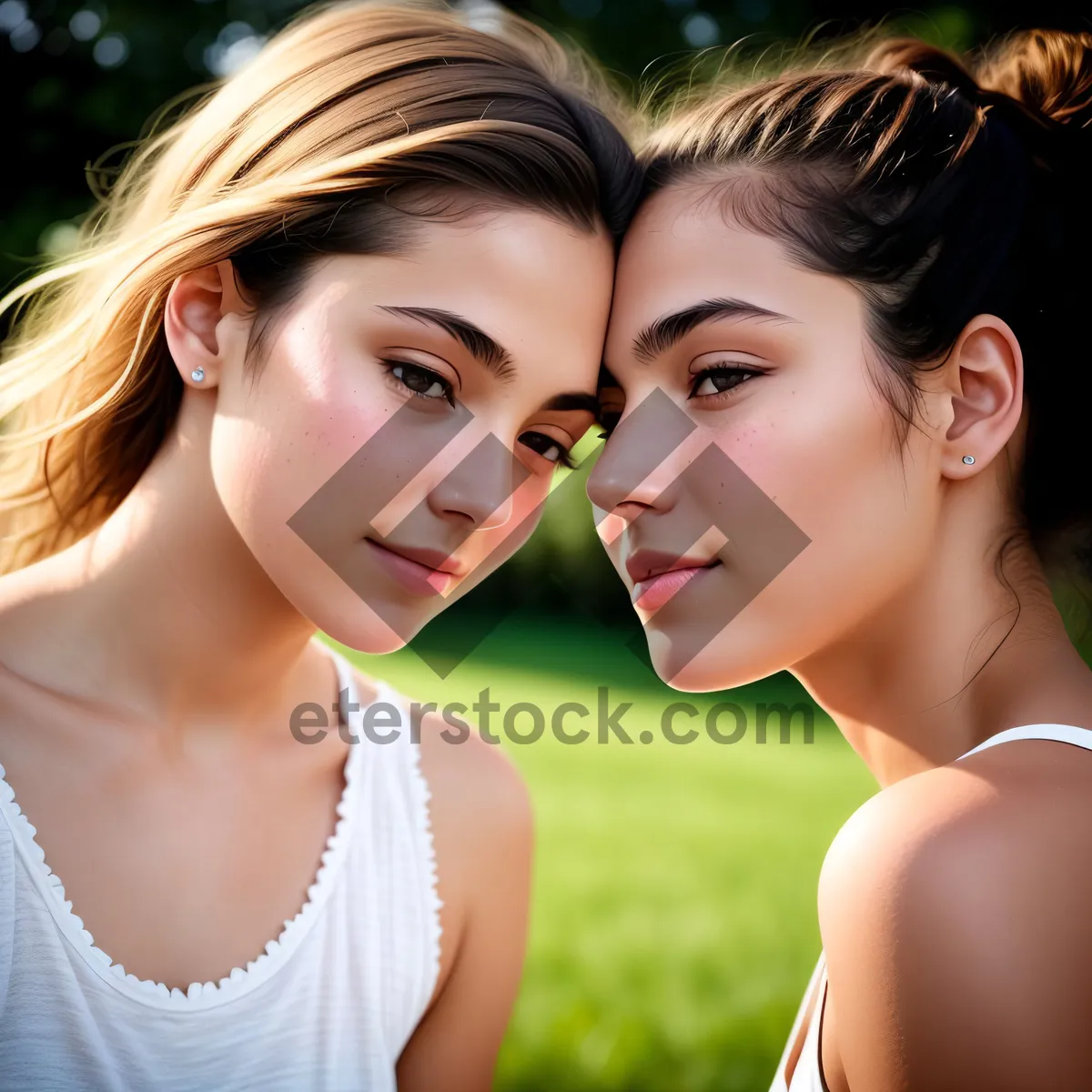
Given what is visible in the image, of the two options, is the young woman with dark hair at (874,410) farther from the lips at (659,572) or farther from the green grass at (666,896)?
the green grass at (666,896)

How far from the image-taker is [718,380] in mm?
2012

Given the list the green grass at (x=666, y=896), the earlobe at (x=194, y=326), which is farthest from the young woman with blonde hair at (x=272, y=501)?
the green grass at (x=666, y=896)

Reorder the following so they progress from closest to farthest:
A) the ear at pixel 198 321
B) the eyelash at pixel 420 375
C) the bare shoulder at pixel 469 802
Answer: the eyelash at pixel 420 375 → the ear at pixel 198 321 → the bare shoulder at pixel 469 802

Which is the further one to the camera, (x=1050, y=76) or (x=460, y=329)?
(x=1050, y=76)

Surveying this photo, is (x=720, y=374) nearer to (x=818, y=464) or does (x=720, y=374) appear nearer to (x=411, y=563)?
(x=818, y=464)

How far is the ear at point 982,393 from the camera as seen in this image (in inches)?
76.2

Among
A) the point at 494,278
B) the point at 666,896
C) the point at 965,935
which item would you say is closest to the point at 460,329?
the point at 494,278

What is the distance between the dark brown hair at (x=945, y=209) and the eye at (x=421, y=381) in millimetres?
580

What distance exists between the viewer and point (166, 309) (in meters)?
2.09

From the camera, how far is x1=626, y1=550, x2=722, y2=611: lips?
203 cm

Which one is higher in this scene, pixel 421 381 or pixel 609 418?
pixel 421 381

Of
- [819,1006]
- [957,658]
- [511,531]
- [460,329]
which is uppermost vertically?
[460,329]

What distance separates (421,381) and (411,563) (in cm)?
31

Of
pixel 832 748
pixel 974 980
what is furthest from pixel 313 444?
pixel 832 748
